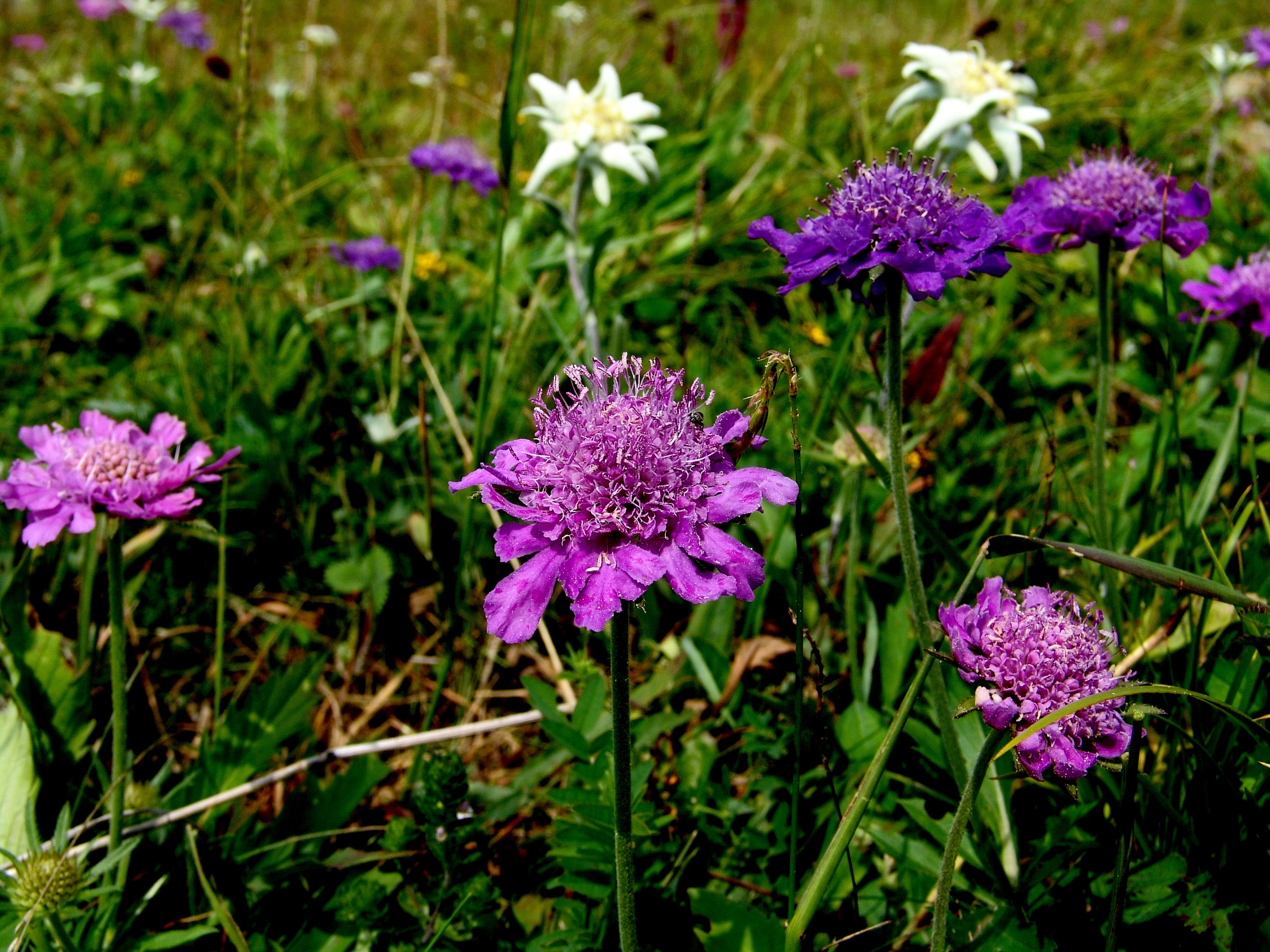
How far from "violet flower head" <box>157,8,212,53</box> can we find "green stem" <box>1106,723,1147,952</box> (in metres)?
6.75

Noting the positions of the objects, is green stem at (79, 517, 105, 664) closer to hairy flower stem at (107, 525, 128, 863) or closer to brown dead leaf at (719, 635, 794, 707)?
hairy flower stem at (107, 525, 128, 863)

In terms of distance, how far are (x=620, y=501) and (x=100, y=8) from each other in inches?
259

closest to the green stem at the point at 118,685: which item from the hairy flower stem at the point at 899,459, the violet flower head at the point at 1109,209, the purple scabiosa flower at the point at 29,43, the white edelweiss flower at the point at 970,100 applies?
the hairy flower stem at the point at 899,459

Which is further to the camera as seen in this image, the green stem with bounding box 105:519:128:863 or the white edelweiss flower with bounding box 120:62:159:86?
the white edelweiss flower with bounding box 120:62:159:86

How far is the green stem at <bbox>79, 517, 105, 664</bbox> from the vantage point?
209cm

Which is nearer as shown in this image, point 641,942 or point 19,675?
point 641,942

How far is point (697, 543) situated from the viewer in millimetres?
1198

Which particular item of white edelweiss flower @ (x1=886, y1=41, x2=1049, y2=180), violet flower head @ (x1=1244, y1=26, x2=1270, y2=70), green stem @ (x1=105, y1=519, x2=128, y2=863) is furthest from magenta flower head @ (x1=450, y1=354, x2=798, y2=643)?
violet flower head @ (x1=1244, y1=26, x2=1270, y2=70)

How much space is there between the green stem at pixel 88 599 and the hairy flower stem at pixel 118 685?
0.49 meters

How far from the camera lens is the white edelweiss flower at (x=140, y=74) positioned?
16.2ft

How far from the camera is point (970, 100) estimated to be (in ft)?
8.30

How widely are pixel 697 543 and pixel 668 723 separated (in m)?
0.86

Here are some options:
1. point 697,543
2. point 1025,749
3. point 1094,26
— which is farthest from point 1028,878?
point 1094,26

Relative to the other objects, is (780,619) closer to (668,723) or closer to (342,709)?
(668,723)
